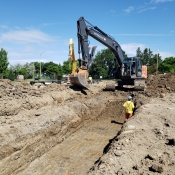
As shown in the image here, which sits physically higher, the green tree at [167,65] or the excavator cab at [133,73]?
the green tree at [167,65]

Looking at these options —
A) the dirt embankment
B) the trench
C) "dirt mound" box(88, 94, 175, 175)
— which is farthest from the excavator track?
"dirt mound" box(88, 94, 175, 175)

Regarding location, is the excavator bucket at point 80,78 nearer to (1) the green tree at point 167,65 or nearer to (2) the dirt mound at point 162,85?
(2) the dirt mound at point 162,85

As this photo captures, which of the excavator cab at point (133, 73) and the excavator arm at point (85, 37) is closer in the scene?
the excavator arm at point (85, 37)

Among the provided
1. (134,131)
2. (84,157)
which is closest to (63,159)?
(84,157)

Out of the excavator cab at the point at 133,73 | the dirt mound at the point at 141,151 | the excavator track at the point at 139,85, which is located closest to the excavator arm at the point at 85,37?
the excavator cab at the point at 133,73

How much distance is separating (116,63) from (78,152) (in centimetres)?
1247

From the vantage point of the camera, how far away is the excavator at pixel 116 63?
1581 cm

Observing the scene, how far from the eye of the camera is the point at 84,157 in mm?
7891

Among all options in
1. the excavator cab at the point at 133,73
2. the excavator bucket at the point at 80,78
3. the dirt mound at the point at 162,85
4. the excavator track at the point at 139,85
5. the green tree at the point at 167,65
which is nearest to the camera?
the excavator bucket at the point at 80,78

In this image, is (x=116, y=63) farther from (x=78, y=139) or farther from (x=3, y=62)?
(x=3, y=62)

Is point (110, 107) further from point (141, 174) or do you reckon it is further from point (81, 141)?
point (141, 174)

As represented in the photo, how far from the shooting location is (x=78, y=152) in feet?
27.4

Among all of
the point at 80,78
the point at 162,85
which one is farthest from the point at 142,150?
the point at 162,85

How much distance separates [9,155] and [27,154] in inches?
29.5
